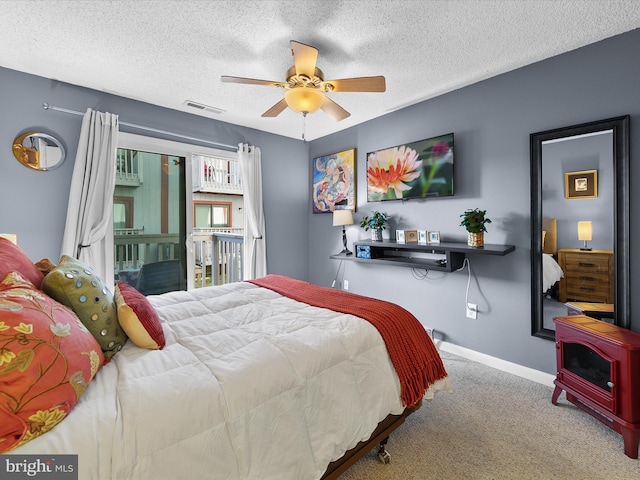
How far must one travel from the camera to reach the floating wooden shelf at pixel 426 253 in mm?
2505

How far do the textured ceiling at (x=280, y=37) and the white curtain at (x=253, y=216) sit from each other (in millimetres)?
1126

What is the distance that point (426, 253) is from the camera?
10.3 feet

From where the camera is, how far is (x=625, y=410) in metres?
1.64

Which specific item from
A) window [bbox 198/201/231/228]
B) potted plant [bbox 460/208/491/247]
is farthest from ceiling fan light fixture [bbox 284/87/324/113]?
window [bbox 198/201/231/228]

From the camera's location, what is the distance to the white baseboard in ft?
7.73

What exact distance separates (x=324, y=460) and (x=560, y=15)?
9.39 feet

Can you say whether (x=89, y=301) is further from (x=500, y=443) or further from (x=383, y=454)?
(x=500, y=443)

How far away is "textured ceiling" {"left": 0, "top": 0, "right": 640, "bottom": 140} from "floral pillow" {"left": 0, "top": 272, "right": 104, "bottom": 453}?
72.1 inches

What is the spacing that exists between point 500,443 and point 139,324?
82.7 inches

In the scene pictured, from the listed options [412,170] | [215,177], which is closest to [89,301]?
[412,170]

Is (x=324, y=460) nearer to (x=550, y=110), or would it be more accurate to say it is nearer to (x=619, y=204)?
(x=619, y=204)

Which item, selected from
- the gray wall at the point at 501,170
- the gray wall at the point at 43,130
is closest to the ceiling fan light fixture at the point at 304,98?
the gray wall at the point at 501,170

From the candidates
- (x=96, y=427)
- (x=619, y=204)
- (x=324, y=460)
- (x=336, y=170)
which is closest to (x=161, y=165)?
(x=336, y=170)

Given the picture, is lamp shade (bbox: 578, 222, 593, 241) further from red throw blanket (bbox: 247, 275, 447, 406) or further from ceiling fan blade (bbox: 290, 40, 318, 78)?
ceiling fan blade (bbox: 290, 40, 318, 78)
